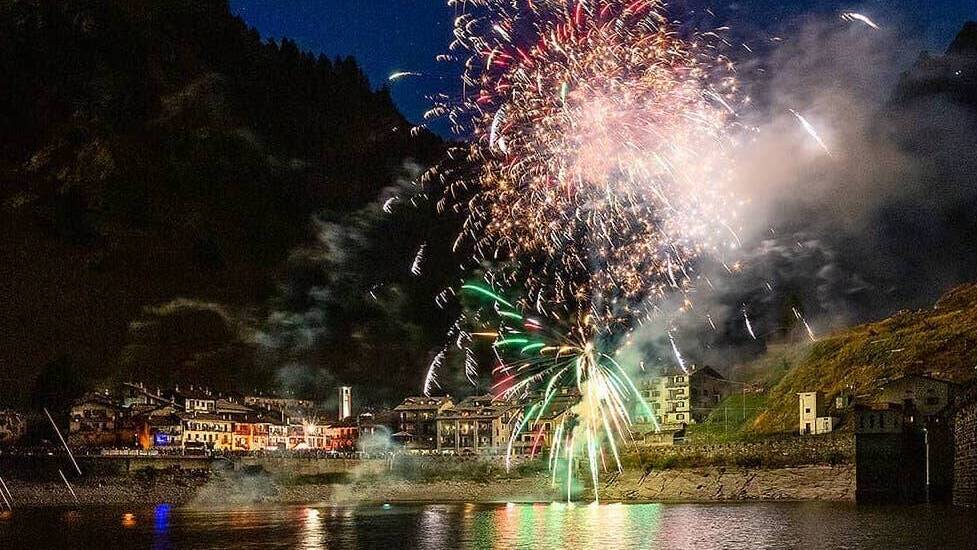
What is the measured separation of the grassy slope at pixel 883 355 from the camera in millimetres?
76062

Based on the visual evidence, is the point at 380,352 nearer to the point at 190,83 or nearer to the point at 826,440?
the point at 190,83

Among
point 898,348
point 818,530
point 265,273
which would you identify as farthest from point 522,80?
point 265,273

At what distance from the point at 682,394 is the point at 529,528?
55054 millimetres

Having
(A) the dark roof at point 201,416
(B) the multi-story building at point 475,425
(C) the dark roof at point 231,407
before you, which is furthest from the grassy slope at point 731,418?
(A) the dark roof at point 201,416

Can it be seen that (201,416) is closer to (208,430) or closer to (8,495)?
(208,430)

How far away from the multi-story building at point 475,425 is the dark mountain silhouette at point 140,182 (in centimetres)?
3610

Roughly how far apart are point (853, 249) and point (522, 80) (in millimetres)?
68374

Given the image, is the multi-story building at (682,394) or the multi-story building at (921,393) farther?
the multi-story building at (682,394)

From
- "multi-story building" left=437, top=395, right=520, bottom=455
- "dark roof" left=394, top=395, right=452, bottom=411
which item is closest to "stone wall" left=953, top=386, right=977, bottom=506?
"multi-story building" left=437, top=395, right=520, bottom=455

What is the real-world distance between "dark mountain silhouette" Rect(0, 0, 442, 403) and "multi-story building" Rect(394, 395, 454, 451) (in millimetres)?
25963

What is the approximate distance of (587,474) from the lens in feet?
275

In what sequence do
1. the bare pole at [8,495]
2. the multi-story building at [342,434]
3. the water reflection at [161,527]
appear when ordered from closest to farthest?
the water reflection at [161,527] → the bare pole at [8,495] → the multi-story building at [342,434]

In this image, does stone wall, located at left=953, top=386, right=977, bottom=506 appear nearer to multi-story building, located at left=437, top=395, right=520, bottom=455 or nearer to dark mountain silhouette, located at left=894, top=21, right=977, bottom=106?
multi-story building, located at left=437, top=395, right=520, bottom=455

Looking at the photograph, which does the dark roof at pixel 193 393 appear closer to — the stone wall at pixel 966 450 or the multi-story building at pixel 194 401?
the multi-story building at pixel 194 401
